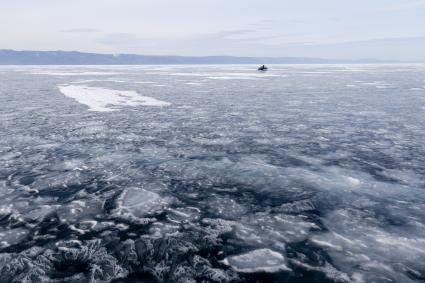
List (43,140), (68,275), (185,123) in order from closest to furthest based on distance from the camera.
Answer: (68,275), (43,140), (185,123)

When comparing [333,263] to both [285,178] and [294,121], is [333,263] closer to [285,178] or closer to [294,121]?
[285,178]

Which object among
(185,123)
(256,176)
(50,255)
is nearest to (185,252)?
(50,255)

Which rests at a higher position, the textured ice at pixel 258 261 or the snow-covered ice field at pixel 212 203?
the snow-covered ice field at pixel 212 203

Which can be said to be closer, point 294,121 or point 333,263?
point 333,263

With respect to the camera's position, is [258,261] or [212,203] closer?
[258,261]

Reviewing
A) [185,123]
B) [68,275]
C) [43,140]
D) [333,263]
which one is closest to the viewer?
[68,275]

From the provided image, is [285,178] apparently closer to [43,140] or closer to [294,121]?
[294,121]

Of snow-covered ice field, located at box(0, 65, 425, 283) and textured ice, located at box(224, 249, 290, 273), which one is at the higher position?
snow-covered ice field, located at box(0, 65, 425, 283)
